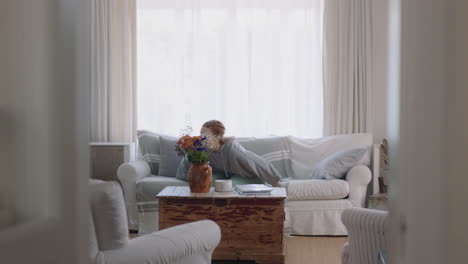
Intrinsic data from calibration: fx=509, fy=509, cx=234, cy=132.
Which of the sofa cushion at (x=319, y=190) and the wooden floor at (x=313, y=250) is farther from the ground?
the sofa cushion at (x=319, y=190)

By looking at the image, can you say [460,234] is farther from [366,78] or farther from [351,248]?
[366,78]

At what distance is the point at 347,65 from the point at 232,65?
1.22m

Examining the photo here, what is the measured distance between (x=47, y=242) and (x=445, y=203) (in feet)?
0.83

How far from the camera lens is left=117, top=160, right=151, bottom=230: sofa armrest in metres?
4.48

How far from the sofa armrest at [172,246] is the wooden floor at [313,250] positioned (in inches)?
57.8

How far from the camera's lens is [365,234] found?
2336 mm

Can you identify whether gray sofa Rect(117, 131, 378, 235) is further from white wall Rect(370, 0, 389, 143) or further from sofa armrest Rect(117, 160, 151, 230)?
white wall Rect(370, 0, 389, 143)

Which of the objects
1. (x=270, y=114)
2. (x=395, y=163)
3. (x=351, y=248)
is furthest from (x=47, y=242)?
(x=270, y=114)

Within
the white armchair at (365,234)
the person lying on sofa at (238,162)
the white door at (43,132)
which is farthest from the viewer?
the person lying on sofa at (238,162)

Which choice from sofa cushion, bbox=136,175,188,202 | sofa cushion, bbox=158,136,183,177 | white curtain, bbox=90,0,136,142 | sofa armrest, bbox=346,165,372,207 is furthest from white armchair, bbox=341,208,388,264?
white curtain, bbox=90,0,136,142

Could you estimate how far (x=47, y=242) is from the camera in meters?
0.25

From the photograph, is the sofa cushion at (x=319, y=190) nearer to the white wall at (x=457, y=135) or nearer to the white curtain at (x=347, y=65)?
the white curtain at (x=347, y=65)

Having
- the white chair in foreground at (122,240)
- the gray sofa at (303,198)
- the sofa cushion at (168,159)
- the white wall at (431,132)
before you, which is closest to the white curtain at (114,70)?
the sofa cushion at (168,159)

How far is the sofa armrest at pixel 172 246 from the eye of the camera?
1.78m
